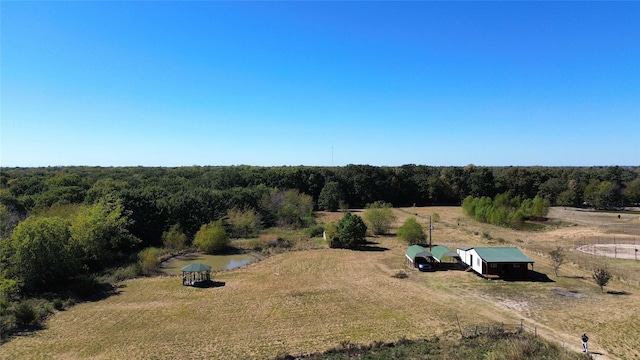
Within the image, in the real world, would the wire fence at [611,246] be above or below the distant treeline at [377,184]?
below

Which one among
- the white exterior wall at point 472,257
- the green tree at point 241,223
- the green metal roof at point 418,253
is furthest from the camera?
the green tree at point 241,223

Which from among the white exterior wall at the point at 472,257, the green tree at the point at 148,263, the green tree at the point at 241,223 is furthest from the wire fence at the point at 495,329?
the green tree at the point at 241,223

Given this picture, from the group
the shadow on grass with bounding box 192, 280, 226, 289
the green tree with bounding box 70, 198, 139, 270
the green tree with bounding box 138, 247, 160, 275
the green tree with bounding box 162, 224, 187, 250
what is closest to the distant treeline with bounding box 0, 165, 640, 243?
the green tree with bounding box 162, 224, 187, 250

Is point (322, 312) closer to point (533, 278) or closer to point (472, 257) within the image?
point (472, 257)

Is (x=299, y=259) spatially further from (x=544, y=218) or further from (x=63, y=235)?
(x=544, y=218)

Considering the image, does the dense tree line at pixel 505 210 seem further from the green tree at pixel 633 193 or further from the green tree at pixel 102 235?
the green tree at pixel 102 235

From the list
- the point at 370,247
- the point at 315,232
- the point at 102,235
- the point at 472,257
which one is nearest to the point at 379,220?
the point at 315,232
